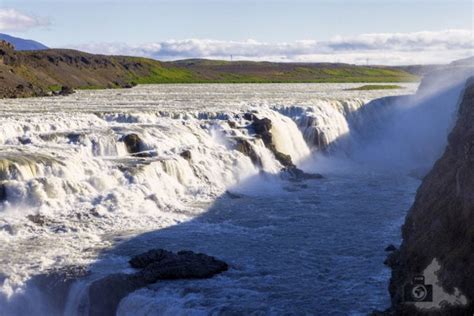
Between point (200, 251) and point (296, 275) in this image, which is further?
point (200, 251)

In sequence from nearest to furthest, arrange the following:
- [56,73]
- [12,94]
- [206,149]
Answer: [206,149] < [12,94] < [56,73]

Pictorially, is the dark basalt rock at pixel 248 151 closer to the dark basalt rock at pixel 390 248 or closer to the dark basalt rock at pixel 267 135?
the dark basalt rock at pixel 267 135

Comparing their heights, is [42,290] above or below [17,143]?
below

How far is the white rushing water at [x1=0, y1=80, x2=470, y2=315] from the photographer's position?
20516 mm

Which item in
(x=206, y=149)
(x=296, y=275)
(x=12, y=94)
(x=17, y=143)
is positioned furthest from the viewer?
(x=12, y=94)

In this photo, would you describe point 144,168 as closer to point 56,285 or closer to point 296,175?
point 56,285

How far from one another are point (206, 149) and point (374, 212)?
1068 cm

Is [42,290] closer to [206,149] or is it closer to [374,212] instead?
[374,212]

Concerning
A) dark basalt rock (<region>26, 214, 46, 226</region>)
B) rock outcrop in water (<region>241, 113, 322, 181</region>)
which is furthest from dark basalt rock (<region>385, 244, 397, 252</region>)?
rock outcrop in water (<region>241, 113, 322, 181</region>)

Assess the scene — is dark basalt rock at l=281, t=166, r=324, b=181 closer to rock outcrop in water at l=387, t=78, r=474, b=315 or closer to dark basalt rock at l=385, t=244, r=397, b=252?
dark basalt rock at l=385, t=244, r=397, b=252

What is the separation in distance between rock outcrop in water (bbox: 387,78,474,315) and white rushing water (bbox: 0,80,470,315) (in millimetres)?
3406

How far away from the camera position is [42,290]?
1761cm

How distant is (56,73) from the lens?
99.7 m

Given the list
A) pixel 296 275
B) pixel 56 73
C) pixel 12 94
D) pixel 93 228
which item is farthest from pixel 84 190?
pixel 56 73
